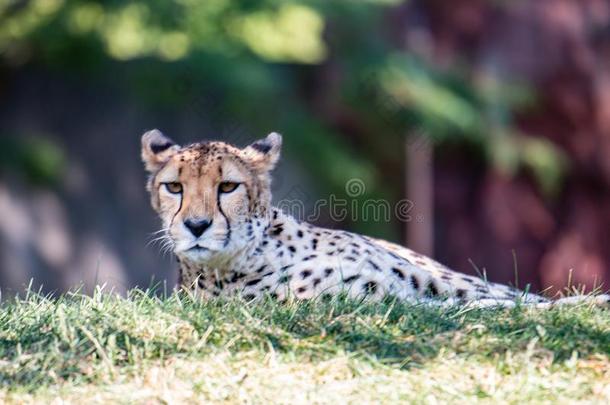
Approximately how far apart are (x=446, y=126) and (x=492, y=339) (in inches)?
315

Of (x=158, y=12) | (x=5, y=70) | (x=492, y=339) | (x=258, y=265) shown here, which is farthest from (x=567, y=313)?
(x=5, y=70)

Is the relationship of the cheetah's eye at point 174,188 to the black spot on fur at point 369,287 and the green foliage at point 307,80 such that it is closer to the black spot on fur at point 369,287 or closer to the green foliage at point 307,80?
the black spot on fur at point 369,287

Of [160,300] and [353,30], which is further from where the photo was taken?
[353,30]

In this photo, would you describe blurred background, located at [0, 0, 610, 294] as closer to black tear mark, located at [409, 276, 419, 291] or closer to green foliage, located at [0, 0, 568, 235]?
green foliage, located at [0, 0, 568, 235]

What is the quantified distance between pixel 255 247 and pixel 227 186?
32cm

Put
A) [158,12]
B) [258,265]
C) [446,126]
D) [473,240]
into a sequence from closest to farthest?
[258,265] < [158,12] < [446,126] < [473,240]

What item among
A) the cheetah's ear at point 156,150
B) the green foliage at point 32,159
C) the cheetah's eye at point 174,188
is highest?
the cheetah's ear at point 156,150

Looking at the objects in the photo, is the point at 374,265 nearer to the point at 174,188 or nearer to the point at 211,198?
the point at 211,198

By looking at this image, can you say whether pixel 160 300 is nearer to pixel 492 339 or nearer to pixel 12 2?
pixel 492 339

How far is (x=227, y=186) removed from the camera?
5.36 m

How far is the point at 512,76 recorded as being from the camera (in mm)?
12641

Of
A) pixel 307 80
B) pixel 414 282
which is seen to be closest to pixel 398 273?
pixel 414 282

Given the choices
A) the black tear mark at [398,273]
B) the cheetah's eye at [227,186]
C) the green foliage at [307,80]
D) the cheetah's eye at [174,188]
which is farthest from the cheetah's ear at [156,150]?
the green foliage at [307,80]

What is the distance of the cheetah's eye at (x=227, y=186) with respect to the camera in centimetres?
534
